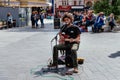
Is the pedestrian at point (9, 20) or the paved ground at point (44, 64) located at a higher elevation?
the paved ground at point (44, 64)

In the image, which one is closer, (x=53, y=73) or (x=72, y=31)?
(x=53, y=73)

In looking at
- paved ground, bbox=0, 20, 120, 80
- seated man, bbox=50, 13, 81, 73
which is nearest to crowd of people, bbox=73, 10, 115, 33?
paved ground, bbox=0, 20, 120, 80

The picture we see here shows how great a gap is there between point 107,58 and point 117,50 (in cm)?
231

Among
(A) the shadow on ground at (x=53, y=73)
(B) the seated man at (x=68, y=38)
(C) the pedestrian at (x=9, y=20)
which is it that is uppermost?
(B) the seated man at (x=68, y=38)

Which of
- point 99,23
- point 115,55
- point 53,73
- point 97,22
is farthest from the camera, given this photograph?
point 99,23

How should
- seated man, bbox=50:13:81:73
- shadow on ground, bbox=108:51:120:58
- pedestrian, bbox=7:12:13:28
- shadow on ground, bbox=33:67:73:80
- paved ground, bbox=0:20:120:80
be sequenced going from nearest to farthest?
shadow on ground, bbox=33:67:73:80 → paved ground, bbox=0:20:120:80 → seated man, bbox=50:13:81:73 → shadow on ground, bbox=108:51:120:58 → pedestrian, bbox=7:12:13:28

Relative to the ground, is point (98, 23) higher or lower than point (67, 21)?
lower

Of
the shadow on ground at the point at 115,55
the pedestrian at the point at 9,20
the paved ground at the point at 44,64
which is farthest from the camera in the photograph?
the pedestrian at the point at 9,20

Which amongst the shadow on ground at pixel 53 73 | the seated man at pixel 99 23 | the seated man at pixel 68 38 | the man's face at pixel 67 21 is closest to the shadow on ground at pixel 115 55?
the shadow on ground at pixel 53 73

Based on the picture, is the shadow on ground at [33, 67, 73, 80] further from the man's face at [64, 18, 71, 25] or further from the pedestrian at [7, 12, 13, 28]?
the pedestrian at [7, 12, 13, 28]

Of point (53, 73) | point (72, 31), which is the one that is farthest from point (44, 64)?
point (72, 31)

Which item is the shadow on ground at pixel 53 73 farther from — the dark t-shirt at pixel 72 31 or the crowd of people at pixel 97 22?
A: the crowd of people at pixel 97 22

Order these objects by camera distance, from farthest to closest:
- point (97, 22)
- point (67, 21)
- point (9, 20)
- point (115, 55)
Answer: point (9, 20) → point (97, 22) → point (115, 55) → point (67, 21)

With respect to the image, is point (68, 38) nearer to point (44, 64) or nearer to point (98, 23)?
point (44, 64)
